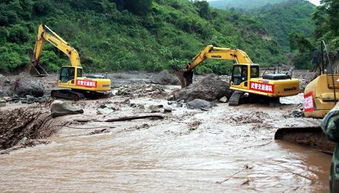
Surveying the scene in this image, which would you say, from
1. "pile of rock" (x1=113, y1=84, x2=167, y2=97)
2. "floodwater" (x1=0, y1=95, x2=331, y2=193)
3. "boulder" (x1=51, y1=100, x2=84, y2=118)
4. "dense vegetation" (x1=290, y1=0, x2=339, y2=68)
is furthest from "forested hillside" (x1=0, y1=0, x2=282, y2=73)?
"floodwater" (x1=0, y1=95, x2=331, y2=193)

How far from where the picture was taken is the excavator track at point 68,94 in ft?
61.9

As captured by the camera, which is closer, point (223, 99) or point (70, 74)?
point (223, 99)

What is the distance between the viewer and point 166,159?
7094 millimetres

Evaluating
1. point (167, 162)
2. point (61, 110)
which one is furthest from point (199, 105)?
point (167, 162)

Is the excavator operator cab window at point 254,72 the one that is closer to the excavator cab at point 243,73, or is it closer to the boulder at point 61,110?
the excavator cab at point 243,73

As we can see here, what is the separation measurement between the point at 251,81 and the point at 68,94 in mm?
8703

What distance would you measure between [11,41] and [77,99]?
703 inches

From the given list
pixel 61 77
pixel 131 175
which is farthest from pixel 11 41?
pixel 131 175

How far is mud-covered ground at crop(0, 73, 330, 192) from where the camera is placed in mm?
5434

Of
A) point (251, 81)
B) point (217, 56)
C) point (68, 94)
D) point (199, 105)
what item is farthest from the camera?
point (68, 94)

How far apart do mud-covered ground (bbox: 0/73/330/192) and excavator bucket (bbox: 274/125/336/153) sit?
19cm

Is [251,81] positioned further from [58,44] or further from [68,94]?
[58,44]

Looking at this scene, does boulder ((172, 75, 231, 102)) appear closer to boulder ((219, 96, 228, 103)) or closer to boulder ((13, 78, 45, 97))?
boulder ((219, 96, 228, 103))

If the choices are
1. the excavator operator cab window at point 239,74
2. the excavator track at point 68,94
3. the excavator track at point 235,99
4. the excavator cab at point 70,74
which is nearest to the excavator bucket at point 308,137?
the excavator track at point 235,99
